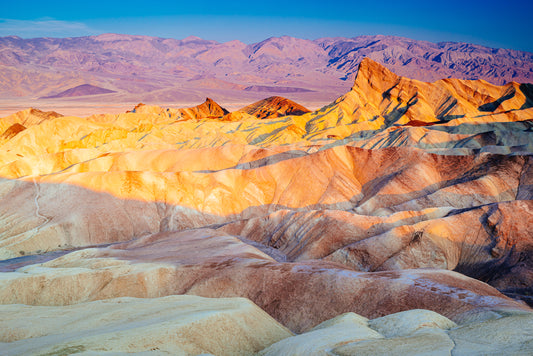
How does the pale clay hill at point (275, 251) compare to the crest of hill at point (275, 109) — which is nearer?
the pale clay hill at point (275, 251)

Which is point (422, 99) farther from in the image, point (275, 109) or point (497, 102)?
point (275, 109)

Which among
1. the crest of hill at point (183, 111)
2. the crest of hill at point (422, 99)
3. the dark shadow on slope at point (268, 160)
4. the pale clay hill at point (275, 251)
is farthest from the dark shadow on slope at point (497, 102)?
the crest of hill at point (183, 111)

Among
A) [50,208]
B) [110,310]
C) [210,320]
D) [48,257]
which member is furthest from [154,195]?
[210,320]

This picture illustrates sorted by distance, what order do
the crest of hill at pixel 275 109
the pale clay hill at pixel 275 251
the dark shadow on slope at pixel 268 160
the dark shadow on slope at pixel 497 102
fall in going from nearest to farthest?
the pale clay hill at pixel 275 251, the dark shadow on slope at pixel 268 160, the dark shadow on slope at pixel 497 102, the crest of hill at pixel 275 109

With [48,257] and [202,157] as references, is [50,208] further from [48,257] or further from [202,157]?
[202,157]

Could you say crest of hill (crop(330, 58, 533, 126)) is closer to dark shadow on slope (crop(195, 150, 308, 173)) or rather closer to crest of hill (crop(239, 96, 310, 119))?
crest of hill (crop(239, 96, 310, 119))

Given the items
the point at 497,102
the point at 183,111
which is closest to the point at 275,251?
the point at 497,102

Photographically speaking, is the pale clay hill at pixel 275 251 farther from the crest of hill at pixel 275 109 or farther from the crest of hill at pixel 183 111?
the crest of hill at pixel 183 111

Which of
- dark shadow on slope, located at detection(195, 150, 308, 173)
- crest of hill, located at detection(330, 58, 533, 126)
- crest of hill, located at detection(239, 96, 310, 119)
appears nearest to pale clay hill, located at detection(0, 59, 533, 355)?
dark shadow on slope, located at detection(195, 150, 308, 173)

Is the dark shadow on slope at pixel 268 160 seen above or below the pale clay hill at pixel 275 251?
above
